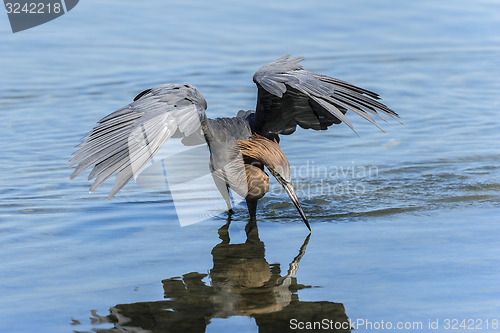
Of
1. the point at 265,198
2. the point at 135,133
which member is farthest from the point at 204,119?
the point at 265,198

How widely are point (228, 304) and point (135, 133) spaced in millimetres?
1589

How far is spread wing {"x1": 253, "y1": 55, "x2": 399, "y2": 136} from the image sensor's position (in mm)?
6508

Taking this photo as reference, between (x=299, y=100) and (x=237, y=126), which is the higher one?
(x=299, y=100)

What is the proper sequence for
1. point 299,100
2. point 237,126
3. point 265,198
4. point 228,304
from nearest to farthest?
1. point 228,304
2. point 299,100
3. point 237,126
4. point 265,198

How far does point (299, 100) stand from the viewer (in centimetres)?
707

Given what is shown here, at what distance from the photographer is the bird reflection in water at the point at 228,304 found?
499 cm

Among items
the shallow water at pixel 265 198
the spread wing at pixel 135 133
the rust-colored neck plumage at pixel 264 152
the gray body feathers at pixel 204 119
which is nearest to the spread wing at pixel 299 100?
the gray body feathers at pixel 204 119

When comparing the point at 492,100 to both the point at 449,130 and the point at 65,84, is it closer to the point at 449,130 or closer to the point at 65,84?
the point at 449,130

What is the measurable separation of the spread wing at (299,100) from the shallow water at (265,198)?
0.87m

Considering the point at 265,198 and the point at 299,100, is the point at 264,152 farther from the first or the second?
the point at 265,198

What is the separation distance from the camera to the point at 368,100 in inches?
269

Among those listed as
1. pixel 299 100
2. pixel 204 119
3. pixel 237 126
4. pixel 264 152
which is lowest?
pixel 264 152

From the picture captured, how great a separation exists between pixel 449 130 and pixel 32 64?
7443 millimetres

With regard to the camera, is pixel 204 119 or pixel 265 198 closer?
pixel 204 119
